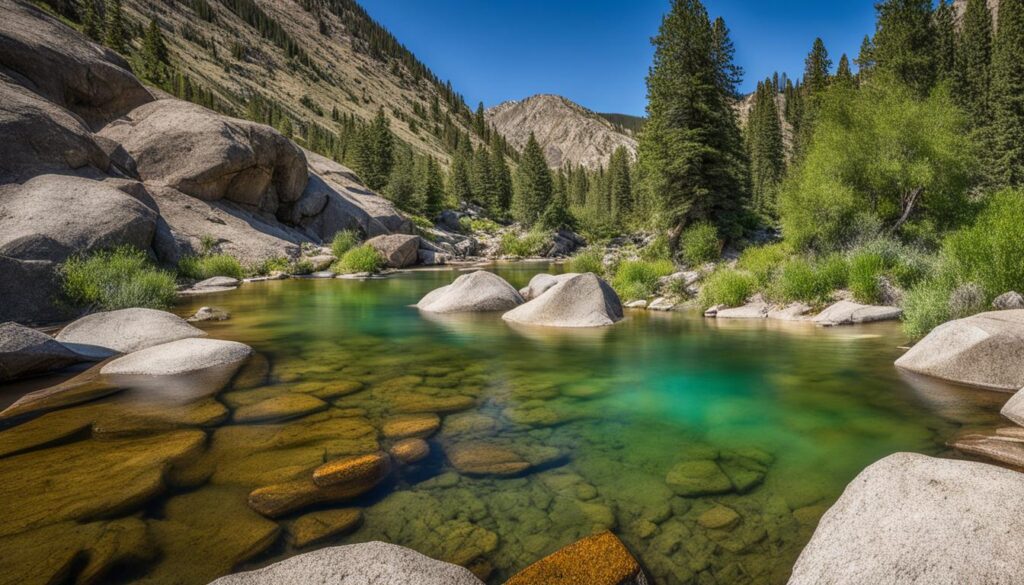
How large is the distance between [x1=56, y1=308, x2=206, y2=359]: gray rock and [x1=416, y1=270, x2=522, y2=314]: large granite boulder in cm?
736

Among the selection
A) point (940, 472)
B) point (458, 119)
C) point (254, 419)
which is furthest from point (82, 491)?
point (458, 119)

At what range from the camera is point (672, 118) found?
2702 cm

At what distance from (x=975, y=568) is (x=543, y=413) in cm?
427

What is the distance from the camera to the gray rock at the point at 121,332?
813 centimetres

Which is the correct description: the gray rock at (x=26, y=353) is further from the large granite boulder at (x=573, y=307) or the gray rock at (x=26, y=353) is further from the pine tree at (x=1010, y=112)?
the pine tree at (x=1010, y=112)

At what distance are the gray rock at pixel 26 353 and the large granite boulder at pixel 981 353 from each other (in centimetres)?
1282

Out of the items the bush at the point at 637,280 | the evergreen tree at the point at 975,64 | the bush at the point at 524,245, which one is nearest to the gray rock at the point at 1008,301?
the bush at the point at 637,280

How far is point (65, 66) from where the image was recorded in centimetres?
2456

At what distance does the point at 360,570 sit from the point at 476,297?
12905mm

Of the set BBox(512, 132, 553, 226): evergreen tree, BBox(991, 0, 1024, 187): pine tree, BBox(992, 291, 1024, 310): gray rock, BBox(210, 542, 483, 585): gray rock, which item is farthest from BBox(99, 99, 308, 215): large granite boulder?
BBox(991, 0, 1024, 187): pine tree

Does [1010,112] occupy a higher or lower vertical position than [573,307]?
higher


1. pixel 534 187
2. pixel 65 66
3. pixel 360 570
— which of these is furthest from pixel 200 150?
pixel 534 187

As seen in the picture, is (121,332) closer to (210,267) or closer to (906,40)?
(210,267)

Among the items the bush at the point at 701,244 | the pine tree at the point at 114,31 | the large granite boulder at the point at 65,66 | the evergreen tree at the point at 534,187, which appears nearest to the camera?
the large granite boulder at the point at 65,66
